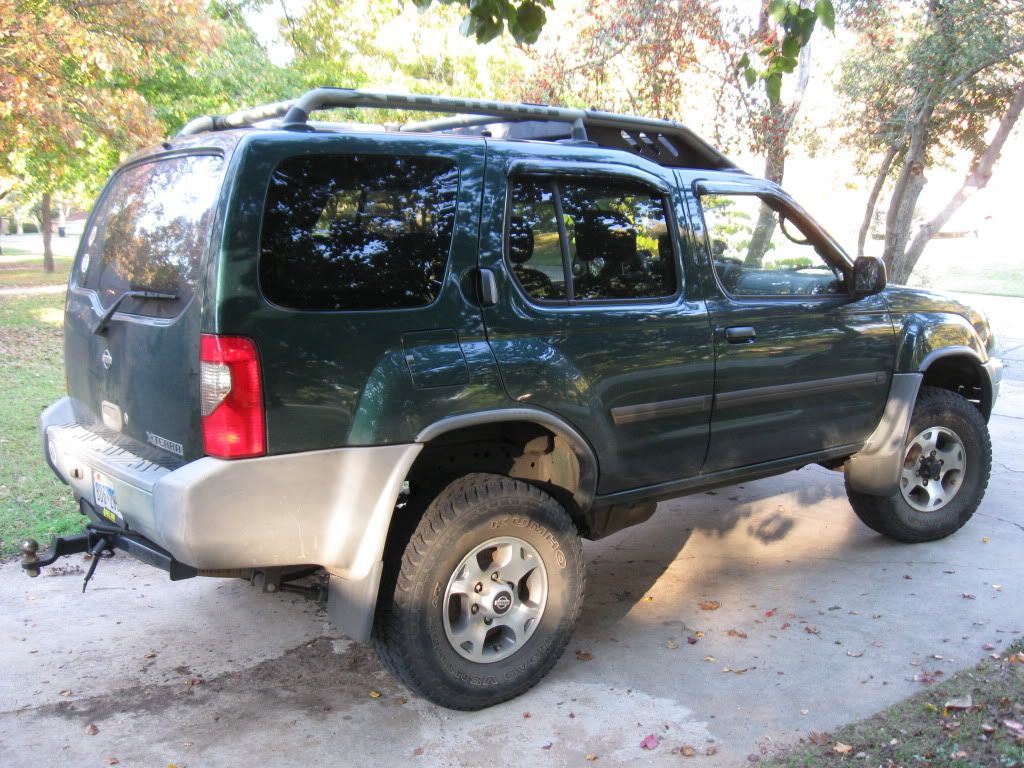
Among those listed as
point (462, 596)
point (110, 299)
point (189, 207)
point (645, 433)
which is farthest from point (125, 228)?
point (645, 433)

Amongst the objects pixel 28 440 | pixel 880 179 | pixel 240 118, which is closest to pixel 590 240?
pixel 240 118

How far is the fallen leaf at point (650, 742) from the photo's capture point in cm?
335

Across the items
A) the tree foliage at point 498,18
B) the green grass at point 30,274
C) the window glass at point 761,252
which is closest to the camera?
the tree foliage at point 498,18

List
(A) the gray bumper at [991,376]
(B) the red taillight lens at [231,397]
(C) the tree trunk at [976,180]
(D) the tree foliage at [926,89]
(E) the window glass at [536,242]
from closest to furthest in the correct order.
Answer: (B) the red taillight lens at [231,397]
(E) the window glass at [536,242]
(A) the gray bumper at [991,376]
(D) the tree foliage at [926,89]
(C) the tree trunk at [976,180]

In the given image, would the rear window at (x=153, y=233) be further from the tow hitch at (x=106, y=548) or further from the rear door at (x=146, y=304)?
the tow hitch at (x=106, y=548)

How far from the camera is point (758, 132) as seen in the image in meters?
11.4

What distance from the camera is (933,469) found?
530 centimetres

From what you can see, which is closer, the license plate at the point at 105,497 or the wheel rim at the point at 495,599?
the license plate at the point at 105,497

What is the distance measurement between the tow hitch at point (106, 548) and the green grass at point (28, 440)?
907mm

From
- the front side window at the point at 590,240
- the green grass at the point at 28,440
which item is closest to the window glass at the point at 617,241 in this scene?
the front side window at the point at 590,240

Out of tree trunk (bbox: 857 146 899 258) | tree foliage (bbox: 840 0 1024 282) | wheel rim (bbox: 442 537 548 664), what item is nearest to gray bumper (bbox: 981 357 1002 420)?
wheel rim (bbox: 442 537 548 664)

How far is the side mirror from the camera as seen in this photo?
466 centimetres

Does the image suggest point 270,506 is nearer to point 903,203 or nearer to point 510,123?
point 510,123

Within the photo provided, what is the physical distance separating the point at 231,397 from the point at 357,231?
0.72 metres
